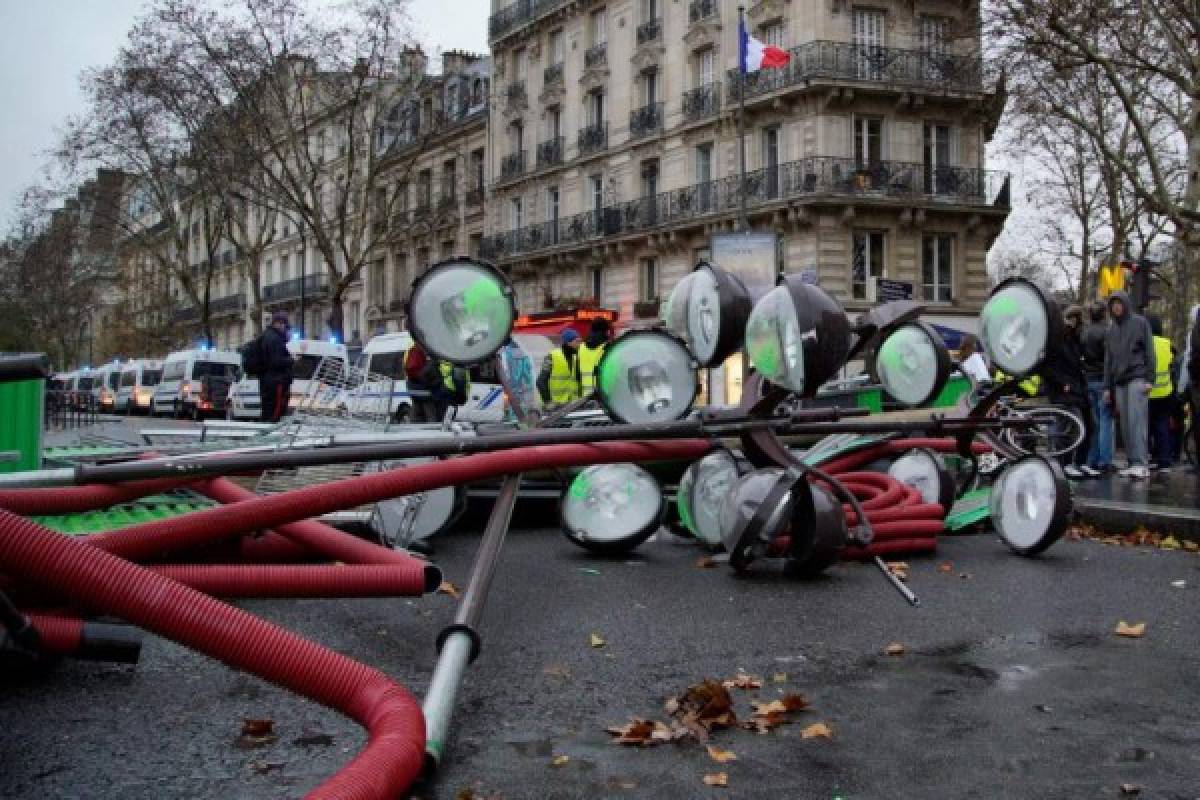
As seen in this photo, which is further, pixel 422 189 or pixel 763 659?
pixel 422 189

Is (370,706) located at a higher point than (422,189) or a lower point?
lower

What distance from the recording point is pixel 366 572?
3803 millimetres

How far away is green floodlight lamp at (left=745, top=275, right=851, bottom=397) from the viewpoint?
13.7 feet

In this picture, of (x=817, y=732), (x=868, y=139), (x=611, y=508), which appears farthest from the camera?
(x=868, y=139)

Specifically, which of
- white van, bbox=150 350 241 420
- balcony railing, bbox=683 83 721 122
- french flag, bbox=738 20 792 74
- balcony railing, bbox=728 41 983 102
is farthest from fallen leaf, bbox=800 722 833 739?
white van, bbox=150 350 241 420

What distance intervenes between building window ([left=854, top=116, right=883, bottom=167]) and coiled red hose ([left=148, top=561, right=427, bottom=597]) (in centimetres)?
3291

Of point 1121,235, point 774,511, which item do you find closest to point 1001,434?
point 774,511

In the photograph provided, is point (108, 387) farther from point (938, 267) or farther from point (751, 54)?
point (938, 267)

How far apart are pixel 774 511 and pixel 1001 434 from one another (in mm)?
2254

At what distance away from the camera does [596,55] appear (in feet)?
141

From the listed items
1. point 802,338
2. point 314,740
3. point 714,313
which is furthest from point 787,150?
point 314,740

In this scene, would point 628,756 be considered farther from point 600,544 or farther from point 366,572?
point 600,544

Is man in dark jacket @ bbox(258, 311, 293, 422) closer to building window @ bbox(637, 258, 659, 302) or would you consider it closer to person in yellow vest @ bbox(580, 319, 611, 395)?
person in yellow vest @ bbox(580, 319, 611, 395)

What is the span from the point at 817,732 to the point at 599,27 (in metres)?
43.4
